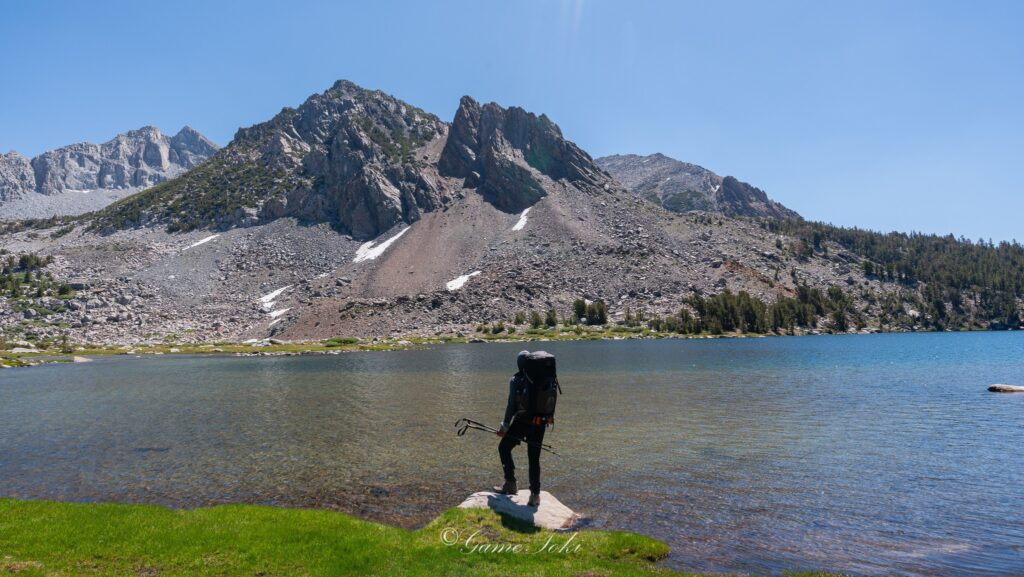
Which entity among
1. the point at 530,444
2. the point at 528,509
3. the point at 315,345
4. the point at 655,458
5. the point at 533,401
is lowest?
the point at 315,345

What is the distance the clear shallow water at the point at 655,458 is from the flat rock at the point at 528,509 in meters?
1.19

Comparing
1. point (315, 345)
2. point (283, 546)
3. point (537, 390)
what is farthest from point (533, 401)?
point (315, 345)

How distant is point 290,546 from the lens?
1368cm

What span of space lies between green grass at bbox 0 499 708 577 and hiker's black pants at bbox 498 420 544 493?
1593 millimetres

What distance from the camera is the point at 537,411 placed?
16359 mm

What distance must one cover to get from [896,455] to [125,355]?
444 feet

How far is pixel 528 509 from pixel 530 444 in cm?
186

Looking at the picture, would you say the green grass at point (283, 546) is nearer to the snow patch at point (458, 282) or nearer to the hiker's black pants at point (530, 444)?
the hiker's black pants at point (530, 444)

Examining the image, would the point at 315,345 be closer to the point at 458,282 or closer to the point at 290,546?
the point at 458,282

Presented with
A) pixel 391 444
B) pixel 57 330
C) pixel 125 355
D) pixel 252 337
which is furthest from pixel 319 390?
pixel 57 330

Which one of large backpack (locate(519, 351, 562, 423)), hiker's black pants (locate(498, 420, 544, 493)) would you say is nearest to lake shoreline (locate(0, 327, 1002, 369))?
hiker's black pants (locate(498, 420, 544, 493))

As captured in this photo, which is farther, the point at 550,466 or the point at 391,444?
the point at 391,444

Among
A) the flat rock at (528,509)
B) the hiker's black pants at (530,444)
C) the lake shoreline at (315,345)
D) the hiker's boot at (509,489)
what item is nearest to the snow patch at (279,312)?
the lake shoreline at (315,345)

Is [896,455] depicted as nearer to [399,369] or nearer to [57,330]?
[399,369]
